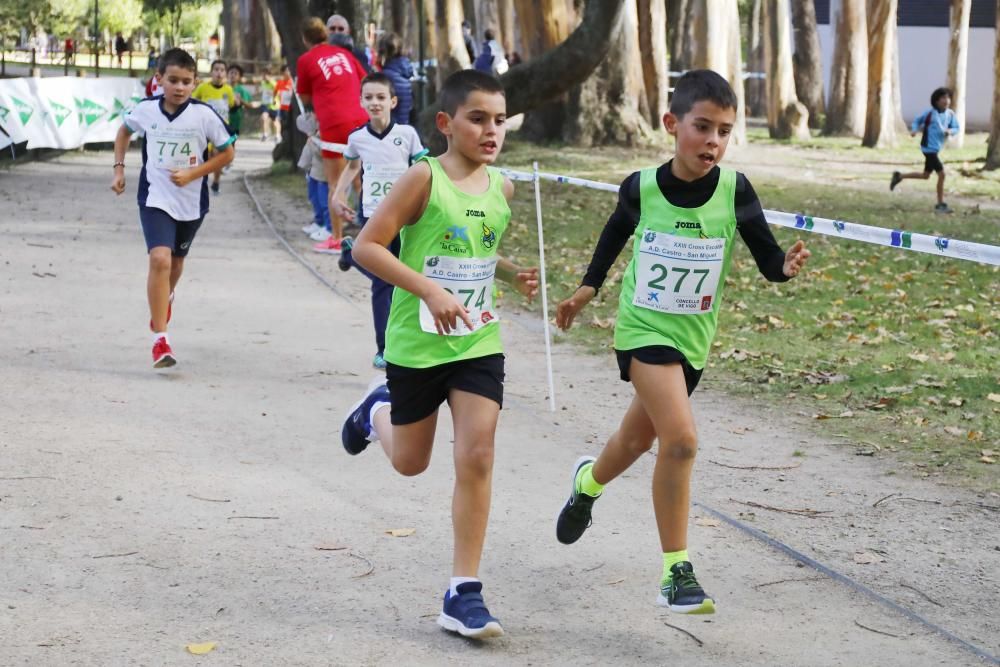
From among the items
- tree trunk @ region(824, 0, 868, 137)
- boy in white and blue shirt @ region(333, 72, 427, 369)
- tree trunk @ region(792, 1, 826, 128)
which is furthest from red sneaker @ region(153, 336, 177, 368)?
tree trunk @ region(792, 1, 826, 128)

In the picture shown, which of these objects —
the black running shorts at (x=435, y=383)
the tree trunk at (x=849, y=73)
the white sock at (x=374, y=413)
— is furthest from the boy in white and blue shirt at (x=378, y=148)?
the tree trunk at (x=849, y=73)

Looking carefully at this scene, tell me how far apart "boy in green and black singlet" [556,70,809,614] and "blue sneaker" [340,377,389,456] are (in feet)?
3.44

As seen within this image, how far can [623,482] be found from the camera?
23.0 ft

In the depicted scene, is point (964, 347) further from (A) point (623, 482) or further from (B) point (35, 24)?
(B) point (35, 24)

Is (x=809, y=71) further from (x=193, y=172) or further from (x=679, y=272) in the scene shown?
(x=679, y=272)

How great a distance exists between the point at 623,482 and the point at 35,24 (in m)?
58.7

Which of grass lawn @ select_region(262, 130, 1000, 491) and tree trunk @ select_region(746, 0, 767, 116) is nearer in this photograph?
grass lawn @ select_region(262, 130, 1000, 491)

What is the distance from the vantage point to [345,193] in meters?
9.37

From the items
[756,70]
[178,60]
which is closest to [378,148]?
[178,60]

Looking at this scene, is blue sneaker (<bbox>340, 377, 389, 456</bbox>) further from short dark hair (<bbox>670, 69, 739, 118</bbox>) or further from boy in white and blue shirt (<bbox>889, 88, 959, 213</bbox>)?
boy in white and blue shirt (<bbox>889, 88, 959, 213</bbox>)

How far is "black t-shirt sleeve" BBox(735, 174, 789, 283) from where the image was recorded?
16.9ft

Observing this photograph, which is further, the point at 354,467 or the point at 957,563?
the point at 354,467

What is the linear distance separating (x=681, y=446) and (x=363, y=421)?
1501 millimetres

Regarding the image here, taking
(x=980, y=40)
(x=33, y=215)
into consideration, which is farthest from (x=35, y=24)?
(x=33, y=215)
